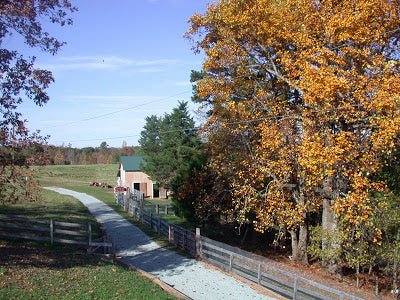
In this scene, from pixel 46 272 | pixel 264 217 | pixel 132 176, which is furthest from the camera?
pixel 132 176

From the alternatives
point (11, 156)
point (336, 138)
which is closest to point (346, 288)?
point (336, 138)

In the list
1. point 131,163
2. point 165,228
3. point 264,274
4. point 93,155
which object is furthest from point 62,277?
point 93,155

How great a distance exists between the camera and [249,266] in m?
16.2

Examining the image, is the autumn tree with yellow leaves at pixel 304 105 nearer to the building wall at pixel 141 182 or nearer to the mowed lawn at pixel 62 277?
the mowed lawn at pixel 62 277

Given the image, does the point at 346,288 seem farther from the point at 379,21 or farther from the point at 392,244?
the point at 379,21

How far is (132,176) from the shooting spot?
62125mm

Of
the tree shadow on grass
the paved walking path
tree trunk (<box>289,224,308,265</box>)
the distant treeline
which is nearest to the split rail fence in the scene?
the paved walking path

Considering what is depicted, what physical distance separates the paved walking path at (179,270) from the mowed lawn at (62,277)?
1.67m

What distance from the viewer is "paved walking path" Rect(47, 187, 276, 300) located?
1390 centimetres

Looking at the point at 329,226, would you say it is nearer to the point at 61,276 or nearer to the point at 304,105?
the point at 304,105

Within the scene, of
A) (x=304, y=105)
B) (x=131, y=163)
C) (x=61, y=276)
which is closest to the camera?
(x=61, y=276)

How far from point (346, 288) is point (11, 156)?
44.6ft

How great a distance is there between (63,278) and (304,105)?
41.9 ft

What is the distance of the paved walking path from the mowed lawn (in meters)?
1.67
